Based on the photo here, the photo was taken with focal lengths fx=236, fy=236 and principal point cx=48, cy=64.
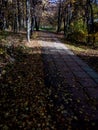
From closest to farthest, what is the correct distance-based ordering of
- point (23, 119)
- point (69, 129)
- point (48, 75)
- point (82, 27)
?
point (69, 129) → point (23, 119) → point (48, 75) → point (82, 27)

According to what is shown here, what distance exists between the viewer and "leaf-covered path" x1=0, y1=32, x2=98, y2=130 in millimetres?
6582

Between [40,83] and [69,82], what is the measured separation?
1275 mm

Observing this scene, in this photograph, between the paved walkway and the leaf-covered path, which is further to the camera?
the paved walkway

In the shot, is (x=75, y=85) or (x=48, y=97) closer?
(x=48, y=97)

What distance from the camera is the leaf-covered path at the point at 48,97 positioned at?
6.58 metres

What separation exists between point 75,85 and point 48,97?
72.6 inches

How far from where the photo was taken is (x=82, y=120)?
674 cm

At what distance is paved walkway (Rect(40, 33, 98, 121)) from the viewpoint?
754cm

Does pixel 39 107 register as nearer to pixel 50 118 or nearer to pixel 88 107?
pixel 50 118

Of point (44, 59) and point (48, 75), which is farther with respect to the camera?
point (44, 59)

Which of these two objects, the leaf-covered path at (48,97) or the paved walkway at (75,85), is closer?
the leaf-covered path at (48,97)

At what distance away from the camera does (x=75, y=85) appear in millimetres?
9852

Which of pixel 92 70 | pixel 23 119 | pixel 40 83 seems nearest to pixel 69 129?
pixel 23 119

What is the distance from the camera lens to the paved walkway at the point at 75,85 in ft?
24.7
